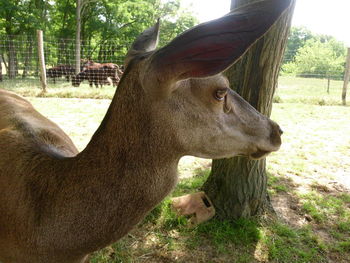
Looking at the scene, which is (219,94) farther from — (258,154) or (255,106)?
(255,106)

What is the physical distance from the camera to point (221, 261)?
322cm

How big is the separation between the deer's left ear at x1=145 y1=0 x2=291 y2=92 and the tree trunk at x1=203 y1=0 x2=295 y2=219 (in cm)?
184

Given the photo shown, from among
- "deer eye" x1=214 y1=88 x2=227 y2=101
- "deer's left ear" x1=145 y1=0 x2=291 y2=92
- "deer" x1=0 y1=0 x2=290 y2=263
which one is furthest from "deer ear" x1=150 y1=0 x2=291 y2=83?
"deer eye" x1=214 y1=88 x2=227 y2=101

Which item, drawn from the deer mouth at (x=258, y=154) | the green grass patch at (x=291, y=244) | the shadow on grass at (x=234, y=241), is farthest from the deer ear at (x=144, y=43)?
the green grass patch at (x=291, y=244)

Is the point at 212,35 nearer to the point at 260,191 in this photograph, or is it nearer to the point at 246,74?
the point at 246,74

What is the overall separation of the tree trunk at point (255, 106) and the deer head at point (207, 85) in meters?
1.15

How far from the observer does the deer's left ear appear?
1.30m

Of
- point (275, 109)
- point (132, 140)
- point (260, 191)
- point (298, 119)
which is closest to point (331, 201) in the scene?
point (260, 191)

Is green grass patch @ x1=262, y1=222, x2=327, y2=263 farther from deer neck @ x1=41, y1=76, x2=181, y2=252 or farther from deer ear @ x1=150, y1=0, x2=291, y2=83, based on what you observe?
deer ear @ x1=150, y1=0, x2=291, y2=83

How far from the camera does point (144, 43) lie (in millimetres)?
2402

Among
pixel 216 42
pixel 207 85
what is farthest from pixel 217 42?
pixel 207 85

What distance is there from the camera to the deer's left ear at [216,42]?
4.26ft

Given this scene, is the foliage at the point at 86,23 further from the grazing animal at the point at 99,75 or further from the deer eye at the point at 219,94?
the deer eye at the point at 219,94

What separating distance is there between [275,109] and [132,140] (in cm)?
1020
